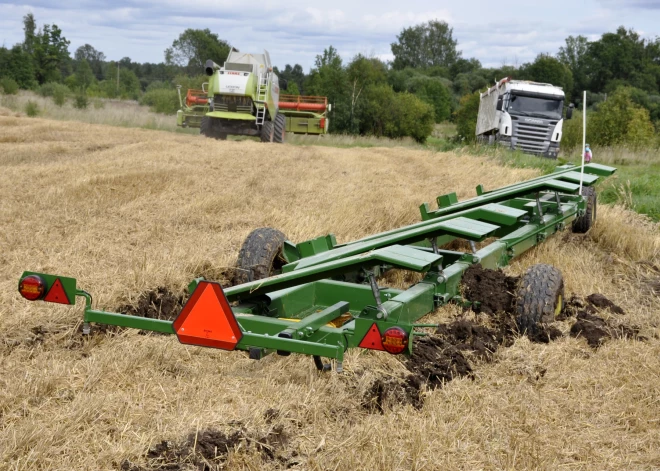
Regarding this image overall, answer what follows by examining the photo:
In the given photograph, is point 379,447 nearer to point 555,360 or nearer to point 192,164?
point 555,360

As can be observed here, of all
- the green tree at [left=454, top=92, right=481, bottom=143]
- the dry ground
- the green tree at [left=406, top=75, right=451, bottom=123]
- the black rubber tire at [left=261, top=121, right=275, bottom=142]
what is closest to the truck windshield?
the black rubber tire at [left=261, top=121, right=275, bottom=142]

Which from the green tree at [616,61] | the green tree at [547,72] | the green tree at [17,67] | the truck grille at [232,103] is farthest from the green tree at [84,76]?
the green tree at [616,61]

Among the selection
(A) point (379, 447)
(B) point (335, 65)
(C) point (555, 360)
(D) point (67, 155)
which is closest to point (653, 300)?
(C) point (555, 360)

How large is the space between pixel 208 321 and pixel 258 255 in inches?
76.2

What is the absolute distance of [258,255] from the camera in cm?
564

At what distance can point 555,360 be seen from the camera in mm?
4547

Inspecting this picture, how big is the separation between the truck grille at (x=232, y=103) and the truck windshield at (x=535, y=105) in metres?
9.37

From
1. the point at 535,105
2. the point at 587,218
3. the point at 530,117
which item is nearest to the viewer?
the point at 587,218

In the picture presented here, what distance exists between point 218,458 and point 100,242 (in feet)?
13.1

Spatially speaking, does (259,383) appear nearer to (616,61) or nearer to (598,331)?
→ (598,331)

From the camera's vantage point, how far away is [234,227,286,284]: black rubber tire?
557 centimetres

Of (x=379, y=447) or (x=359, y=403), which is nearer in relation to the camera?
(x=379, y=447)

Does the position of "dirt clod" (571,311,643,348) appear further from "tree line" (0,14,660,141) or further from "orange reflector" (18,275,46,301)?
"tree line" (0,14,660,141)

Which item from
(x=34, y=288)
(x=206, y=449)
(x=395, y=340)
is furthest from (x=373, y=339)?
(x=34, y=288)
